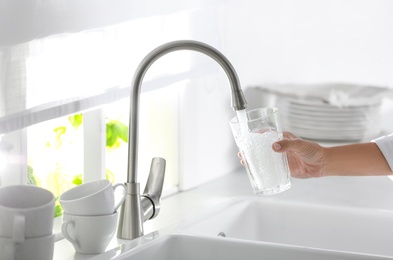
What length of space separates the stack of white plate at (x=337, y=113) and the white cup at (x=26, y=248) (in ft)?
5.32

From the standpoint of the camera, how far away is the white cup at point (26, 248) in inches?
64.7

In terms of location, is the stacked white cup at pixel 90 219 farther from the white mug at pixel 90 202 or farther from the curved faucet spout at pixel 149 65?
the curved faucet spout at pixel 149 65

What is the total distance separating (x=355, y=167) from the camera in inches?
86.0

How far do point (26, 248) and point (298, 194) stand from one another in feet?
3.81

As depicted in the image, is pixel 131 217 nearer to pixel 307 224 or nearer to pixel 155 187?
pixel 155 187

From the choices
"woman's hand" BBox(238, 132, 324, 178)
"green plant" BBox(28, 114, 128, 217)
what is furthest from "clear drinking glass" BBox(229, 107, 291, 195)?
"green plant" BBox(28, 114, 128, 217)

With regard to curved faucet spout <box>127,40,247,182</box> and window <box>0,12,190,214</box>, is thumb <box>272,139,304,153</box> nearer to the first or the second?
curved faucet spout <box>127,40,247,182</box>

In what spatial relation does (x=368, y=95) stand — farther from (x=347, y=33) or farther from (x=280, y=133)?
(x=280, y=133)

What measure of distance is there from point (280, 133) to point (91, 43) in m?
0.50

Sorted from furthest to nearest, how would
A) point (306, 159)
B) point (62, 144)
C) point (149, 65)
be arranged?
point (62, 144), point (306, 159), point (149, 65)

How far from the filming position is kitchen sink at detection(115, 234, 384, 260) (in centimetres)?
193

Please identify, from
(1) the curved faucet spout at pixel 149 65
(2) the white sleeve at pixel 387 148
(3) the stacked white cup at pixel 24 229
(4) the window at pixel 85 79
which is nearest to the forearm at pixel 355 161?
(2) the white sleeve at pixel 387 148

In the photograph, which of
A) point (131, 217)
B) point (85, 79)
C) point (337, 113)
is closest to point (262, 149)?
point (131, 217)

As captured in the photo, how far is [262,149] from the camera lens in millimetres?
1907
